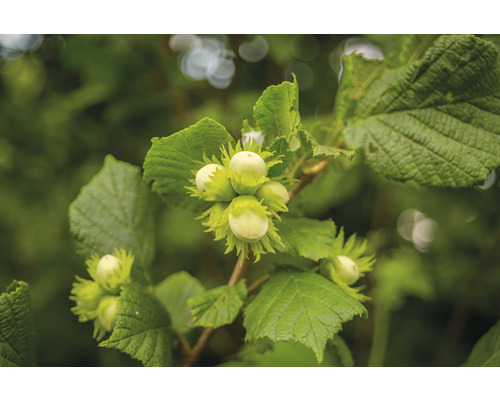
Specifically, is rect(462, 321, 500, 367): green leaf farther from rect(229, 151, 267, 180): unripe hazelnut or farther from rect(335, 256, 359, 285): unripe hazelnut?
rect(229, 151, 267, 180): unripe hazelnut

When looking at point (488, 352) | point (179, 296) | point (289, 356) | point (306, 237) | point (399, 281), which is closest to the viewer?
point (306, 237)

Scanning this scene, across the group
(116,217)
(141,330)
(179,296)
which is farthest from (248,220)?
(179,296)

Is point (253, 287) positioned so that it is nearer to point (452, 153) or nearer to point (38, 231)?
point (452, 153)

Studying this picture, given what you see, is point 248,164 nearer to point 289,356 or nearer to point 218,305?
point 218,305

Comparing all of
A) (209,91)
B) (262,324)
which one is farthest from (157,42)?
(262,324)

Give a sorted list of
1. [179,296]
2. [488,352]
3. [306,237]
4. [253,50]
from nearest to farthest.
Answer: [306,237]
[488,352]
[179,296]
[253,50]

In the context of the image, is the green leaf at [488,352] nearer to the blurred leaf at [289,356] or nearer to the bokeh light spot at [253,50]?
the blurred leaf at [289,356]

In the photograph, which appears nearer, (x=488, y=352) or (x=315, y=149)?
(x=315, y=149)
